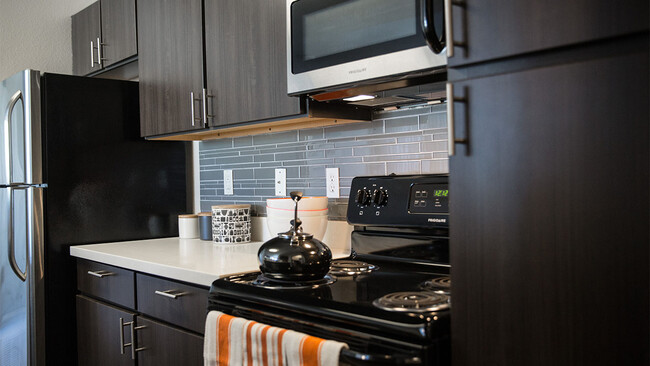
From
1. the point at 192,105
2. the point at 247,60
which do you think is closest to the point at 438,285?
the point at 247,60

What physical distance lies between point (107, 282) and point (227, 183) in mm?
779

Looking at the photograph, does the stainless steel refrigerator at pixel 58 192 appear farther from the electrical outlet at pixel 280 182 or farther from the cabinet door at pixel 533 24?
the cabinet door at pixel 533 24

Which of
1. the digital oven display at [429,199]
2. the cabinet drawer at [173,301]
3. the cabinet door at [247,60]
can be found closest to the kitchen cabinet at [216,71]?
the cabinet door at [247,60]

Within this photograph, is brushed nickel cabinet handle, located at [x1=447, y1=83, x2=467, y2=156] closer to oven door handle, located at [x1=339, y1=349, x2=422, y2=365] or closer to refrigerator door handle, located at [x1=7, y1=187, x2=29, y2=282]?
oven door handle, located at [x1=339, y1=349, x2=422, y2=365]

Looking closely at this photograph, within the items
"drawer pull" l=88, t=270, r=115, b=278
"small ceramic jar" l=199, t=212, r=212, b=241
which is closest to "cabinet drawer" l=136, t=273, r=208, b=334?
"drawer pull" l=88, t=270, r=115, b=278

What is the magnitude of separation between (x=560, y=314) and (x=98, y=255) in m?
1.98

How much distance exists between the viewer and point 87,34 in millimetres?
3240

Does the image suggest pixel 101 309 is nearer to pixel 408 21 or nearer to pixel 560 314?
pixel 408 21

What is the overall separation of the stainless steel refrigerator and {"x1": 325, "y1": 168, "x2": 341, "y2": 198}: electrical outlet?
113cm

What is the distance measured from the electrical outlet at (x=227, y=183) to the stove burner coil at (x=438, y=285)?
1572mm

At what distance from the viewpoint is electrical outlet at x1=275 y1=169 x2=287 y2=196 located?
254 centimetres

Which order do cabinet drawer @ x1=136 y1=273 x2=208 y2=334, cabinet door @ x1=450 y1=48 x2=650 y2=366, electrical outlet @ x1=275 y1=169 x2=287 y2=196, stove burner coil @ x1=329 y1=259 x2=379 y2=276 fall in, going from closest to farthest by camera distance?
cabinet door @ x1=450 y1=48 x2=650 y2=366 → stove burner coil @ x1=329 y1=259 x2=379 y2=276 → cabinet drawer @ x1=136 y1=273 x2=208 y2=334 → electrical outlet @ x1=275 y1=169 x2=287 y2=196

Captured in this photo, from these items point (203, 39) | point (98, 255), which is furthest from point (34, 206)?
point (203, 39)

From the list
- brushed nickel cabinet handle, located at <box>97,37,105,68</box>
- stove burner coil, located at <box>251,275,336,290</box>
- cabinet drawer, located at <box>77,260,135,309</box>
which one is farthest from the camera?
brushed nickel cabinet handle, located at <box>97,37,105,68</box>
